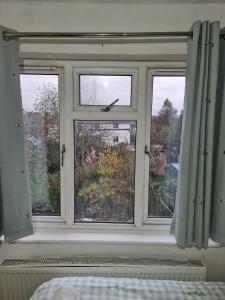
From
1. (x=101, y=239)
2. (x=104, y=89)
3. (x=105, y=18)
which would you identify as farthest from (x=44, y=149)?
(x=105, y=18)

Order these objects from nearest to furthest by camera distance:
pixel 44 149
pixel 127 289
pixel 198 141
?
pixel 127 289
pixel 198 141
pixel 44 149

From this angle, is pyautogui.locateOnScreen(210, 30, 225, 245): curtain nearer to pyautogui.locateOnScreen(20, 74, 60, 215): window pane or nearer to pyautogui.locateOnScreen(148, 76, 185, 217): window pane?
pyautogui.locateOnScreen(148, 76, 185, 217): window pane

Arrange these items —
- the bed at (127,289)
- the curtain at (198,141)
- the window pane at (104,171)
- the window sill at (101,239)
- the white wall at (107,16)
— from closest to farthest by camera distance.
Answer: the bed at (127,289) < the curtain at (198,141) < the white wall at (107,16) < the window sill at (101,239) < the window pane at (104,171)

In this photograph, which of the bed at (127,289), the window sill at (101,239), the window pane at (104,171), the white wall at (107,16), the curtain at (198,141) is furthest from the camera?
the window pane at (104,171)

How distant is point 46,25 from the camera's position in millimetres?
1615

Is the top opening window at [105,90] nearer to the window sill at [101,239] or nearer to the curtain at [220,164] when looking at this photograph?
the curtain at [220,164]

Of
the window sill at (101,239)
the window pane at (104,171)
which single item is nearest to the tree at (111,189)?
the window pane at (104,171)

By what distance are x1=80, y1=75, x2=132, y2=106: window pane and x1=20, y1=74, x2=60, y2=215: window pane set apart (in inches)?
7.7

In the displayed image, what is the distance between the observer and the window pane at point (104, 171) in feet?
6.07

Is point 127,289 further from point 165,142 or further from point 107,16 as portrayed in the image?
point 107,16

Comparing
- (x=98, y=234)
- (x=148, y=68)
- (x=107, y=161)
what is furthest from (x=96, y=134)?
(x=98, y=234)

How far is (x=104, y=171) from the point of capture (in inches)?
74.4

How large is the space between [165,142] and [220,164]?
438 millimetres

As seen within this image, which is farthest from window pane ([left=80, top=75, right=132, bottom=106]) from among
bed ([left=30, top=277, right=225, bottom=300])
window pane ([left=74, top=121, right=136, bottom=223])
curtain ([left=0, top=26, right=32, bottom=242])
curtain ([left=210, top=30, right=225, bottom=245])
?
bed ([left=30, top=277, right=225, bottom=300])
